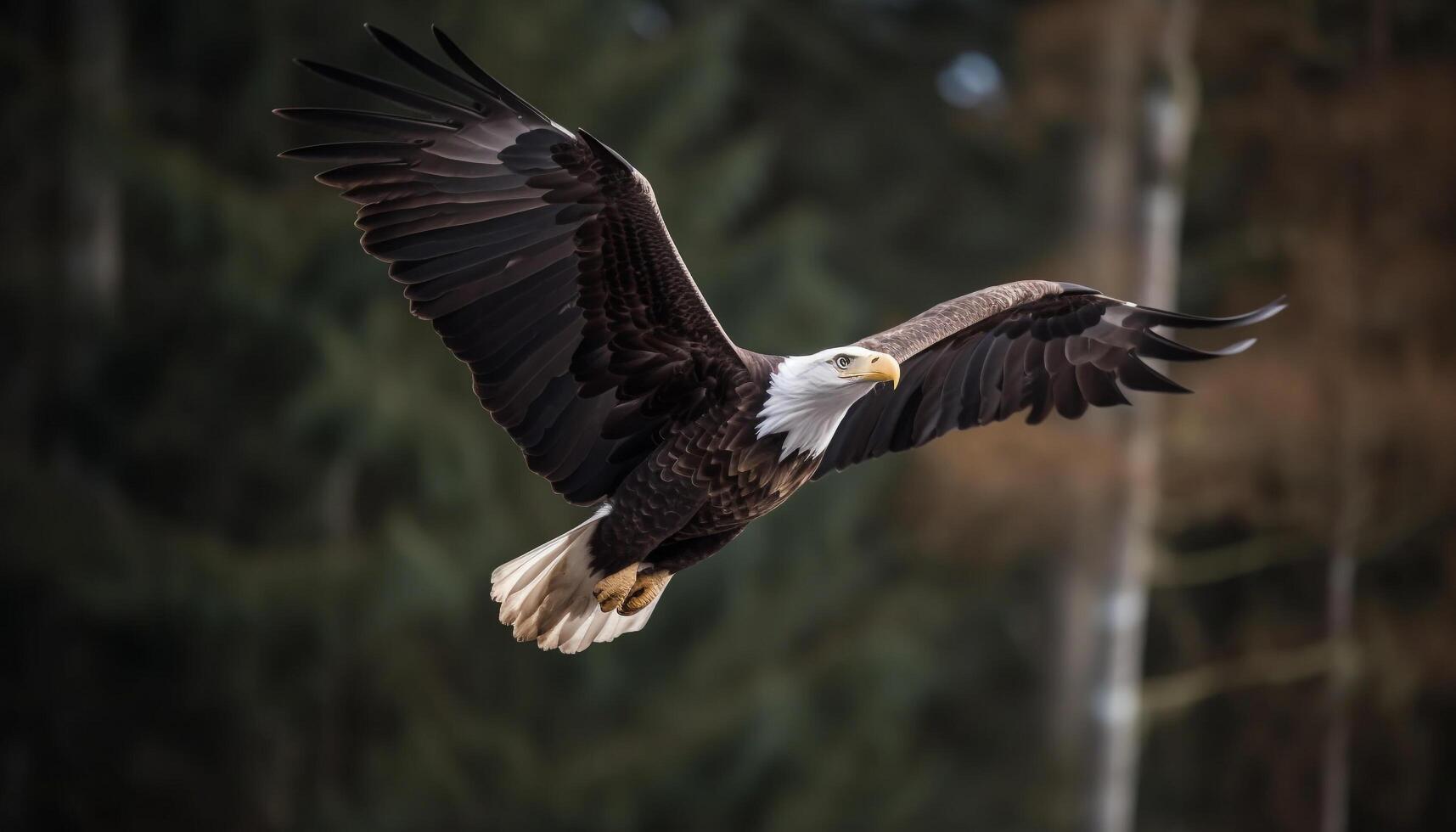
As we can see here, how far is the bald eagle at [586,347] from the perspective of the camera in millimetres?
3922

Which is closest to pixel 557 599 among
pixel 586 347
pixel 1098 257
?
pixel 586 347

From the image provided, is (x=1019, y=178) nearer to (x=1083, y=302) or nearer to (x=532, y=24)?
(x=532, y=24)

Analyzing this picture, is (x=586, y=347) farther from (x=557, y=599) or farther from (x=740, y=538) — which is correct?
(x=740, y=538)

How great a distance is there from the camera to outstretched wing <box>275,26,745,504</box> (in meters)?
3.95

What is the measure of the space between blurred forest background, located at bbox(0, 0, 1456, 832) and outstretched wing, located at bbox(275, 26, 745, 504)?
4.77 m

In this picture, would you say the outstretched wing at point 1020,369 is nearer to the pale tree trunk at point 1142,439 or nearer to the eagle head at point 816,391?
the eagle head at point 816,391

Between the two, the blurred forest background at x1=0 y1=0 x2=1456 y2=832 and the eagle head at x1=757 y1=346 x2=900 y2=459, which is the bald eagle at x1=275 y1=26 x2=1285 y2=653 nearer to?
the eagle head at x1=757 y1=346 x2=900 y2=459

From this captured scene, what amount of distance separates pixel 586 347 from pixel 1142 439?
5129 millimetres

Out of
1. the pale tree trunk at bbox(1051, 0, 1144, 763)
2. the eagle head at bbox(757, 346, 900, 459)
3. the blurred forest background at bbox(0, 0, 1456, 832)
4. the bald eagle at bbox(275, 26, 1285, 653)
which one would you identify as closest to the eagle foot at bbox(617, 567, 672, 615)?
the bald eagle at bbox(275, 26, 1285, 653)

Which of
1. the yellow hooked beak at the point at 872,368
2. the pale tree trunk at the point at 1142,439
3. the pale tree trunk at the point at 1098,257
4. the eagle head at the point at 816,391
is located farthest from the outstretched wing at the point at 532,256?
the pale tree trunk at the point at 1142,439

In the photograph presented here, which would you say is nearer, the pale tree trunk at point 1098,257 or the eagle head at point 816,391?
the eagle head at point 816,391

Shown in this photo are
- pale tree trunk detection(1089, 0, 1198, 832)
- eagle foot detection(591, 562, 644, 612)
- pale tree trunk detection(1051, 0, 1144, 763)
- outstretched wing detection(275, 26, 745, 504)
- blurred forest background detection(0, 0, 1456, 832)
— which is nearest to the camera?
outstretched wing detection(275, 26, 745, 504)

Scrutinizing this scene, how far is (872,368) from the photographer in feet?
12.6

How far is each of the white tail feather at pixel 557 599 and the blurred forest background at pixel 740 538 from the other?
180 inches
